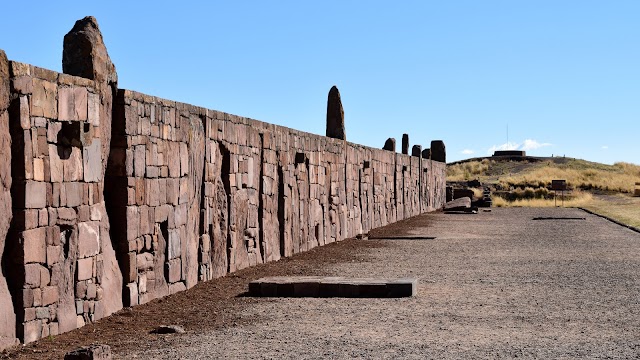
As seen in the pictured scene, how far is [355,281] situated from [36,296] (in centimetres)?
396

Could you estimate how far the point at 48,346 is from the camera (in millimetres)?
6922

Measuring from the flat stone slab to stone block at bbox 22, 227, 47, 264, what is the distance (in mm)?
3153

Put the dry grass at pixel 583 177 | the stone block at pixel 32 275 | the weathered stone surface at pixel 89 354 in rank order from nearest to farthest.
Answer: the weathered stone surface at pixel 89 354, the stone block at pixel 32 275, the dry grass at pixel 583 177

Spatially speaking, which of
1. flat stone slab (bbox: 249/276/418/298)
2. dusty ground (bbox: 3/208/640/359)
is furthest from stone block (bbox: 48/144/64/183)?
flat stone slab (bbox: 249/276/418/298)

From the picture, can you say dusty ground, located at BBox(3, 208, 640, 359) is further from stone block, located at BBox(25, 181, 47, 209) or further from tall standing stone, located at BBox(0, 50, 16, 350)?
stone block, located at BBox(25, 181, 47, 209)

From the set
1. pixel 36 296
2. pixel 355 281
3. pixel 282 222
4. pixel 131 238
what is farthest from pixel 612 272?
pixel 36 296

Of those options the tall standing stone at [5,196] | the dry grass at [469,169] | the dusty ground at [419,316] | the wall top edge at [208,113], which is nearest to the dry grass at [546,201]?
the dry grass at [469,169]

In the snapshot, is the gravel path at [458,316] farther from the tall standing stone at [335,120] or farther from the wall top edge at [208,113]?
the tall standing stone at [335,120]

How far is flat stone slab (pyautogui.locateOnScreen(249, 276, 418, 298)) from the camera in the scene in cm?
984

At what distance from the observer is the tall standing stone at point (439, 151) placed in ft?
133

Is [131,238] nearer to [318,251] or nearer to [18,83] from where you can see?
[18,83]

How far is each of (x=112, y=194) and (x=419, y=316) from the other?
331cm

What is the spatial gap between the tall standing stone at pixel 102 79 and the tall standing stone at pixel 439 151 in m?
32.5

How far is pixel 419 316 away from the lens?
27.7 ft
